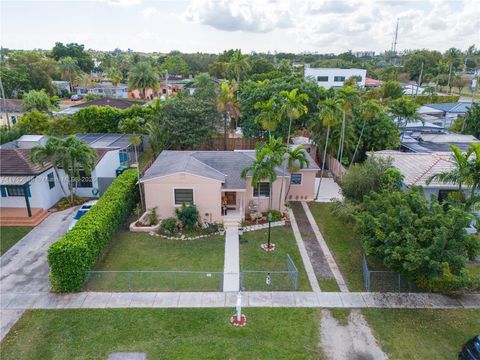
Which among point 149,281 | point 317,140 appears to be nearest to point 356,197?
point 317,140

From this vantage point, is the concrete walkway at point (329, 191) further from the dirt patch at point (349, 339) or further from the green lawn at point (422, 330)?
the dirt patch at point (349, 339)

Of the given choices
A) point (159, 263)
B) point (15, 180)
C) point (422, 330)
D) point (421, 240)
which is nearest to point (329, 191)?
point (421, 240)

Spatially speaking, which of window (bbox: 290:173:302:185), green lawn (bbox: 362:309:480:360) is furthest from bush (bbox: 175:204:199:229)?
green lawn (bbox: 362:309:480:360)

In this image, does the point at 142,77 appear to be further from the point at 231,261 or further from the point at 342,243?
the point at 342,243

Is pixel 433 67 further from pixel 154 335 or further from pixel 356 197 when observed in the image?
pixel 154 335

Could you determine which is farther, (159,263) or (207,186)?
(207,186)

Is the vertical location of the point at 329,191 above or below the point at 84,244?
below
